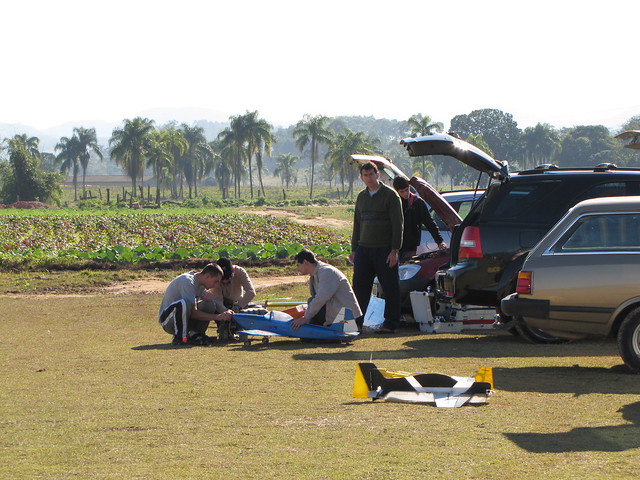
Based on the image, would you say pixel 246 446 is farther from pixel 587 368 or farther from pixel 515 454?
pixel 587 368

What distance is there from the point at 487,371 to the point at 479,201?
3.83 metres

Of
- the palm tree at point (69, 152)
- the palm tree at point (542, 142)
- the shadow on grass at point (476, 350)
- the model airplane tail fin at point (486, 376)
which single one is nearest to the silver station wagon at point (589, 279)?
the shadow on grass at point (476, 350)

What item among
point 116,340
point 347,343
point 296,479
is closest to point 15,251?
point 116,340

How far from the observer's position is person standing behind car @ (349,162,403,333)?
1171 centimetres

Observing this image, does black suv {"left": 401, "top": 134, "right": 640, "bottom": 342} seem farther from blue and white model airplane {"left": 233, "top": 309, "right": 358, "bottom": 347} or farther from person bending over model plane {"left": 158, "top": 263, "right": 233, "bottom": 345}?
person bending over model plane {"left": 158, "top": 263, "right": 233, "bottom": 345}

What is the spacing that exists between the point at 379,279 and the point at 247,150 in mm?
99113

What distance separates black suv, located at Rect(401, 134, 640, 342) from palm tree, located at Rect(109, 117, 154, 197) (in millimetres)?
94536

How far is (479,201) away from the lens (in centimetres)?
1121

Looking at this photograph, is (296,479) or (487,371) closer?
(296,479)

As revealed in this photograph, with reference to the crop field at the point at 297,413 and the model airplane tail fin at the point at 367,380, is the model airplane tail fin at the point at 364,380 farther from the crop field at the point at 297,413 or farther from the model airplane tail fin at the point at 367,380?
the crop field at the point at 297,413

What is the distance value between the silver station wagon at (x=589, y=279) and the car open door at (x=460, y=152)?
6.40 feet

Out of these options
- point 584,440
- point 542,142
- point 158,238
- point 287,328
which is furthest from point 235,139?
point 584,440

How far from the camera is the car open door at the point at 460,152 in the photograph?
36.1 feet

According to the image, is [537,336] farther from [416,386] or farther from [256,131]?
[256,131]
